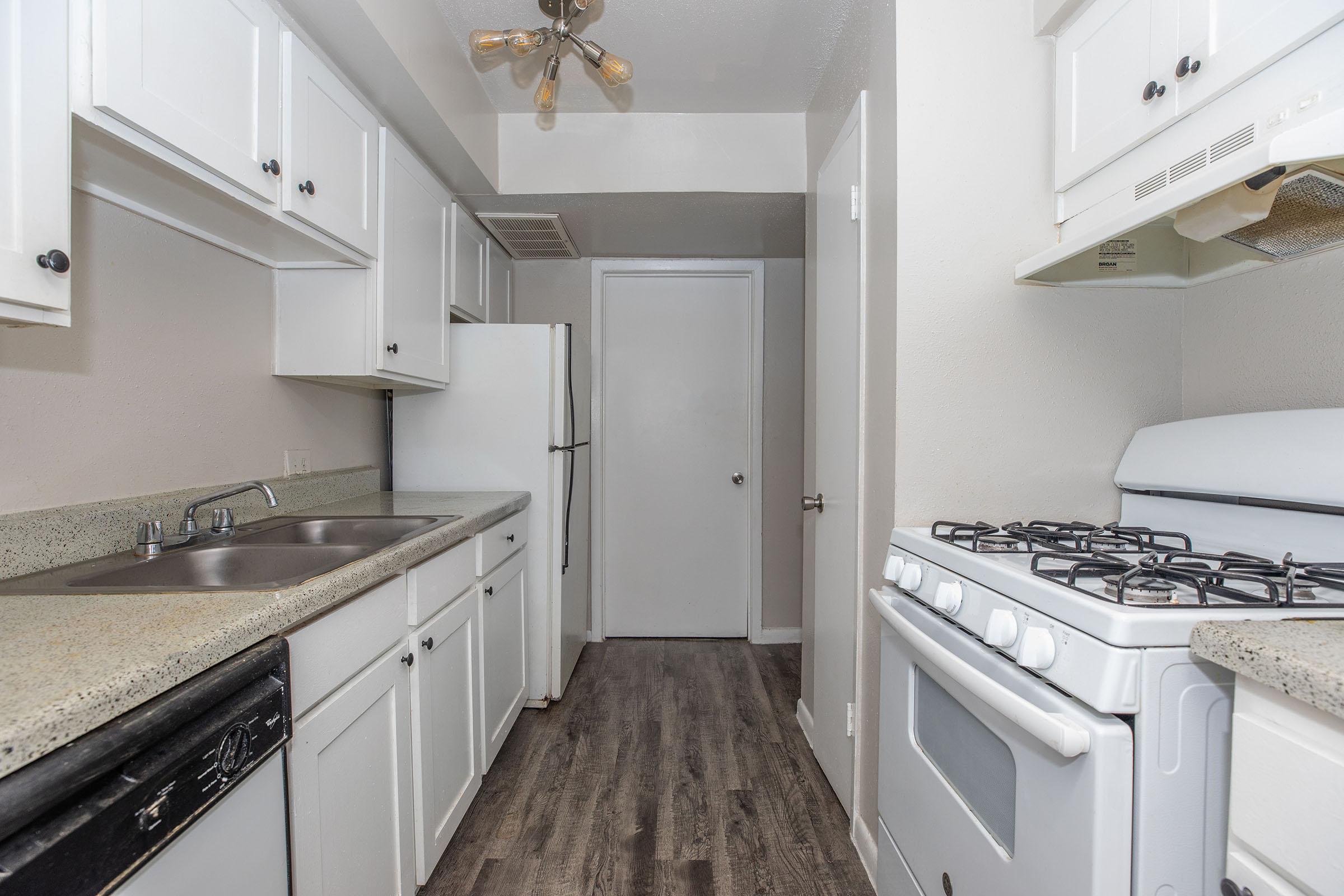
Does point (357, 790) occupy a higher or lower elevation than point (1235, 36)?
lower

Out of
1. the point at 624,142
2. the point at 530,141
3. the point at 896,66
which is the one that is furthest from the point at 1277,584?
the point at 530,141

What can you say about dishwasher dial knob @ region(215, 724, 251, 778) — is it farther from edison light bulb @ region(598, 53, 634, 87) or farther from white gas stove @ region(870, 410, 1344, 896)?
edison light bulb @ region(598, 53, 634, 87)

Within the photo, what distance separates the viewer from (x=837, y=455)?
2.00 m

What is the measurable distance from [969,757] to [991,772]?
0.21ft

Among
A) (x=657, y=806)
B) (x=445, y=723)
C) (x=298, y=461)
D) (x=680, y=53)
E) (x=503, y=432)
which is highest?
(x=680, y=53)

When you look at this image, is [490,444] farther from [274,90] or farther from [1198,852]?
[1198,852]

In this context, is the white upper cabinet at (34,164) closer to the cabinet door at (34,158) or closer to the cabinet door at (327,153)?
the cabinet door at (34,158)

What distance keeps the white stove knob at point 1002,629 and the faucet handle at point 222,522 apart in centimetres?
160

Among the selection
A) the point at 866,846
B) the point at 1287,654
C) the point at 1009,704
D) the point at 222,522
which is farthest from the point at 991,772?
the point at 222,522

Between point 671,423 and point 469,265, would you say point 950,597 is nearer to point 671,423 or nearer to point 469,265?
point 469,265

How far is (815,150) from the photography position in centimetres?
243

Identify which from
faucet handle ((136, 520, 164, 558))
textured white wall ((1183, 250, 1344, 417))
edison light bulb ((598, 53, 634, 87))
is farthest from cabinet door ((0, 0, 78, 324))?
textured white wall ((1183, 250, 1344, 417))

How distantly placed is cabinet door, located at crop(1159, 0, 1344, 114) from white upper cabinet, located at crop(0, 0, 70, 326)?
1709 millimetres

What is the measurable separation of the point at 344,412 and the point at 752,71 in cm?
192
